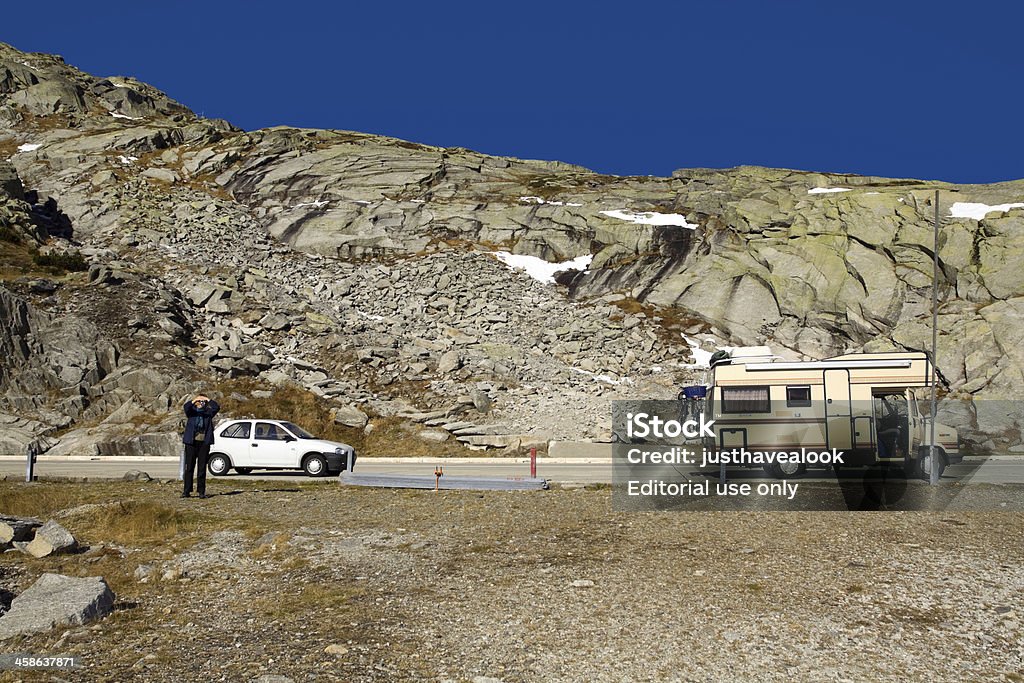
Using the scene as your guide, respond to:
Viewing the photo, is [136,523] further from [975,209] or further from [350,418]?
[975,209]

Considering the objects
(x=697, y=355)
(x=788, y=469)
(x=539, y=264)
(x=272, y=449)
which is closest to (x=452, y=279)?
(x=539, y=264)

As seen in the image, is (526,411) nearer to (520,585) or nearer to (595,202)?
(520,585)

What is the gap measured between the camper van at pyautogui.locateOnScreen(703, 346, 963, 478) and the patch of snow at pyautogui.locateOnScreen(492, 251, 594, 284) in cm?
3246

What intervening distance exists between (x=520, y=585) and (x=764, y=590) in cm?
293

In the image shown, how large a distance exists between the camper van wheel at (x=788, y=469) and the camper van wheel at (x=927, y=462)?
9.15 ft

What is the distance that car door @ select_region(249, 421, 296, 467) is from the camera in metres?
23.3

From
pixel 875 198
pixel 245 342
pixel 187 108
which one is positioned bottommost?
pixel 245 342

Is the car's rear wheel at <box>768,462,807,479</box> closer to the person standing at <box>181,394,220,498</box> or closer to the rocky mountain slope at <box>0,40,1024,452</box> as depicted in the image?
the rocky mountain slope at <box>0,40,1024,452</box>

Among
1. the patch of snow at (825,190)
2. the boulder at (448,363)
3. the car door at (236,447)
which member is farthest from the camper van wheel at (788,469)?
the patch of snow at (825,190)

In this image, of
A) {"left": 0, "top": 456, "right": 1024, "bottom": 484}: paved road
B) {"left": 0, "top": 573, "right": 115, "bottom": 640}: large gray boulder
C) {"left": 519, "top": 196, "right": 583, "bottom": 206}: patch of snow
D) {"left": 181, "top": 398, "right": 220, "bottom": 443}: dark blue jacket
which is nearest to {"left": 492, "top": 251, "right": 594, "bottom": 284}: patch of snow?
{"left": 519, "top": 196, "right": 583, "bottom": 206}: patch of snow

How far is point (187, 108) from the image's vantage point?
333ft

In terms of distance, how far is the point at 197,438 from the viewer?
57.9 feet

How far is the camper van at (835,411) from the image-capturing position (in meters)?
20.1

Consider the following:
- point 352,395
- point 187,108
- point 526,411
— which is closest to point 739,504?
point 526,411
